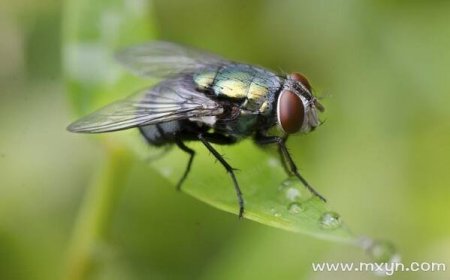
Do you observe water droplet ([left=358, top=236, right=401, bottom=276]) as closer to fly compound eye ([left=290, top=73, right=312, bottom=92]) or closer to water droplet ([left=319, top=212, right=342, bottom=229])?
water droplet ([left=319, top=212, right=342, bottom=229])

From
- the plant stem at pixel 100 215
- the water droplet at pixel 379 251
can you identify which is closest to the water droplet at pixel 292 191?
the water droplet at pixel 379 251

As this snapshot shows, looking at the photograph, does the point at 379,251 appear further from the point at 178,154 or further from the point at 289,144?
the point at 178,154

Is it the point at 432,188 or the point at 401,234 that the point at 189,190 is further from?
the point at 432,188

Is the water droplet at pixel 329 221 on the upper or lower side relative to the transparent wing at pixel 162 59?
lower

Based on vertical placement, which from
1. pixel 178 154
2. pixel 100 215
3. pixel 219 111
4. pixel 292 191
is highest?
pixel 219 111

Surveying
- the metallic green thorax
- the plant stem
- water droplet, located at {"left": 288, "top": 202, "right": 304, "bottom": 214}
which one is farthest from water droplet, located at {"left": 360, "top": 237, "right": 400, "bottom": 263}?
the plant stem

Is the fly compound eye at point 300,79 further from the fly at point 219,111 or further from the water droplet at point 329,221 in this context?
the water droplet at point 329,221

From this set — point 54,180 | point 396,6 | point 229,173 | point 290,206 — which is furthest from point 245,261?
point 396,6

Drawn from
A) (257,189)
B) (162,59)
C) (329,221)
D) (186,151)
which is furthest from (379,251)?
(162,59)
